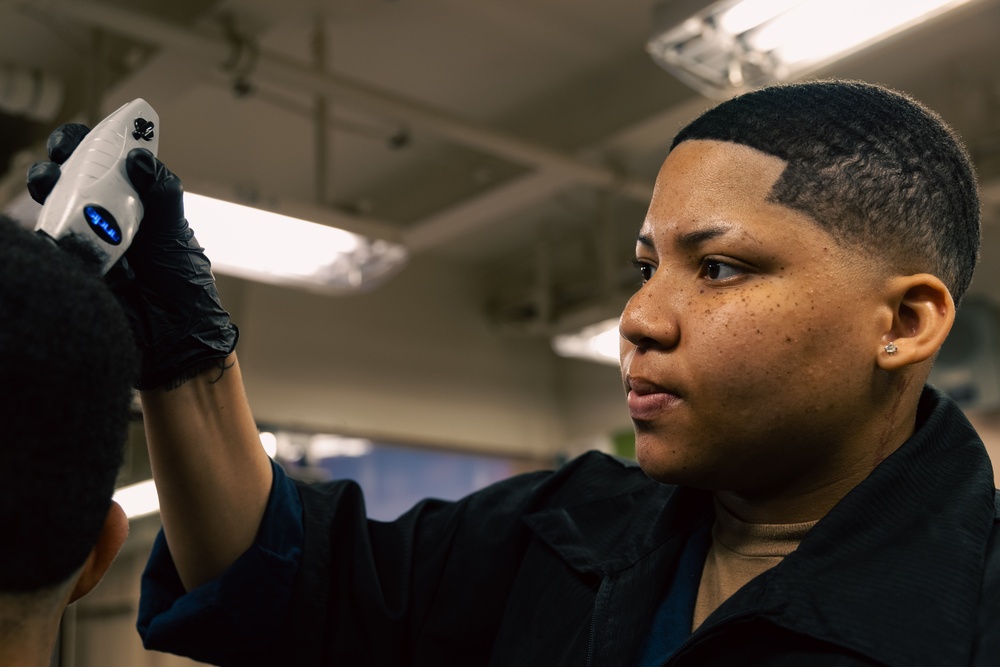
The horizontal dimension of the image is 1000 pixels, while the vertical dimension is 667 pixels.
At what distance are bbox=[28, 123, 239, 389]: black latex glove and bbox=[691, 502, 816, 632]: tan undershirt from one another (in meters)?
0.63

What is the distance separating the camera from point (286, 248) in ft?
11.2

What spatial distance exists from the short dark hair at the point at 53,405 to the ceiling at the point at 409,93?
2209 mm

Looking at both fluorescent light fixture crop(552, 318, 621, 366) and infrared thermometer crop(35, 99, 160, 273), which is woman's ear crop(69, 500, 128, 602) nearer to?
infrared thermometer crop(35, 99, 160, 273)

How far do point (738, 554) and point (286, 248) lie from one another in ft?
8.03

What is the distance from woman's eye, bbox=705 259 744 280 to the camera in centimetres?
113

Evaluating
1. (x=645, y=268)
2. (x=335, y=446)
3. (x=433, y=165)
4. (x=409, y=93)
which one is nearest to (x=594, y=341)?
(x=433, y=165)

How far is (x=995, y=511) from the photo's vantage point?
110 cm

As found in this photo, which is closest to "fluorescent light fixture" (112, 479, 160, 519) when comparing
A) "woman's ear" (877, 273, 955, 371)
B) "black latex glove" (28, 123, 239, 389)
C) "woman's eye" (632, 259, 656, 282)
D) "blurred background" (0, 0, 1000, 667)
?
"blurred background" (0, 0, 1000, 667)

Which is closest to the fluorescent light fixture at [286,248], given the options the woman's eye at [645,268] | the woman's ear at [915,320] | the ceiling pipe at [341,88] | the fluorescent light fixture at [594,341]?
the ceiling pipe at [341,88]

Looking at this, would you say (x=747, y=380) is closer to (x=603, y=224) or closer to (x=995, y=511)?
(x=995, y=511)

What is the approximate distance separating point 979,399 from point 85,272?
4712mm

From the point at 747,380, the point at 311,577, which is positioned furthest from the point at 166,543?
the point at 747,380

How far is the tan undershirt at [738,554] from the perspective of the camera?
1181 mm

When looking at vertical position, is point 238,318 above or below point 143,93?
below
